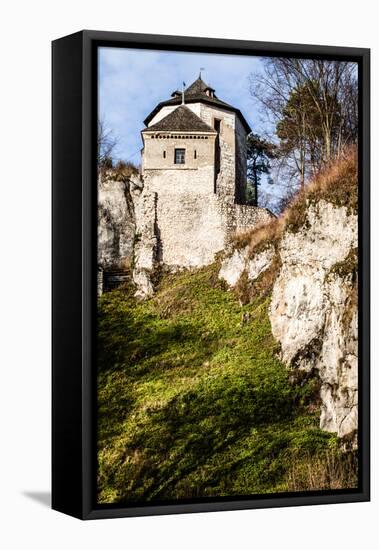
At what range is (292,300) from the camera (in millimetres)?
11664

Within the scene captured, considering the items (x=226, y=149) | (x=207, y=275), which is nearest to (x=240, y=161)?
(x=226, y=149)

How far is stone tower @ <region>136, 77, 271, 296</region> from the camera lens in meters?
11.1

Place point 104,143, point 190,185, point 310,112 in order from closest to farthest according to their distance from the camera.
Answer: point 104,143
point 190,185
point 310,112

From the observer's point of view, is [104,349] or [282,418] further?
[282,418]

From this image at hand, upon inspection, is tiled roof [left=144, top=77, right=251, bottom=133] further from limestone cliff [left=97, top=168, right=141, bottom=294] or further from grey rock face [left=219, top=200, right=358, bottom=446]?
grey rock face [left=219, top=200, right=358, bottom=446]

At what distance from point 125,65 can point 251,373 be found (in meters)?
2.60

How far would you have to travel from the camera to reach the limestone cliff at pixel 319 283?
1160cm

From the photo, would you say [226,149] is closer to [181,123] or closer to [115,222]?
[181,123]

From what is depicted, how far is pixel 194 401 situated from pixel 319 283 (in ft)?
4.74

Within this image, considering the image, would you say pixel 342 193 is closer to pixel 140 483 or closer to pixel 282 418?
pixel 282 418

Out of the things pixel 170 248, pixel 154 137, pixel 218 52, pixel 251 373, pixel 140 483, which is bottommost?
pixel 140 483

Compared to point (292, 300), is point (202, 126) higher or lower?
higher

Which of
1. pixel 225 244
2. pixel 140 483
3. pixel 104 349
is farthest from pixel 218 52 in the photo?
pixel 140 483

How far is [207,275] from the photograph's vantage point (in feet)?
37.2
